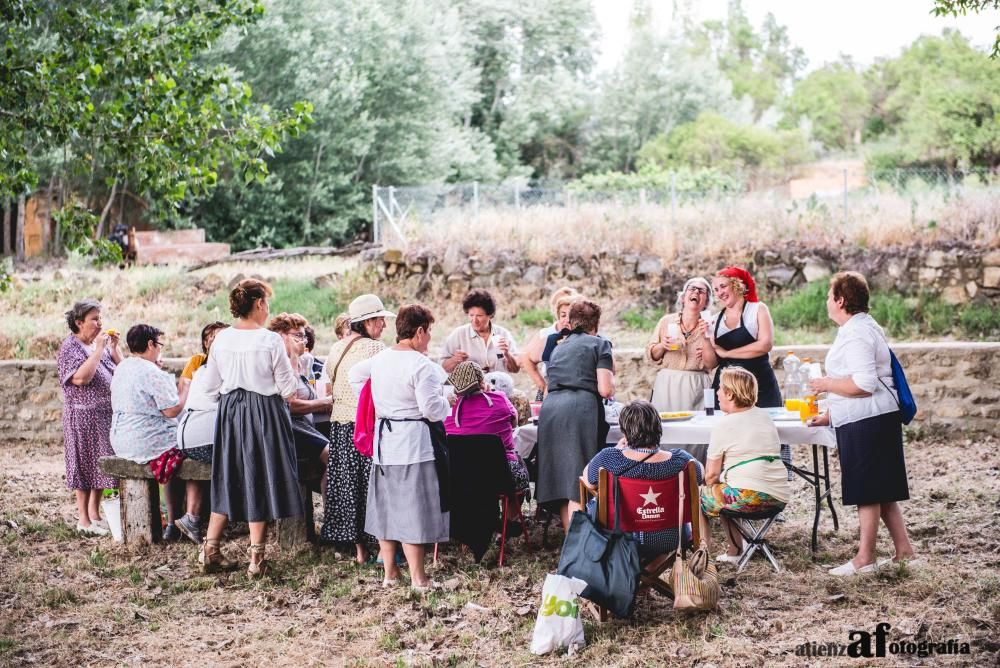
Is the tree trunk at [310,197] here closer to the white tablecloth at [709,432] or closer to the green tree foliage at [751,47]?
the white tablecloth at [709,432]

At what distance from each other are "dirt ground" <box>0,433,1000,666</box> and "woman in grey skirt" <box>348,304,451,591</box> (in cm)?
36

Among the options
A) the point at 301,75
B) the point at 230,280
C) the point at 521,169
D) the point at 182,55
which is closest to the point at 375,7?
the point at 301,75

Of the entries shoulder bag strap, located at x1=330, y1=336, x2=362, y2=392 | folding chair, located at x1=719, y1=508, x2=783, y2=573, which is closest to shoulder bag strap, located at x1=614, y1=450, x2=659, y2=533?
folding chair, located at x1=719, y1=508, x2=783, y2=573

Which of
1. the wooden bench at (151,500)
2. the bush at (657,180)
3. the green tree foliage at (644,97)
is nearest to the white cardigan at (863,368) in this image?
the wooden bench at (151,500)

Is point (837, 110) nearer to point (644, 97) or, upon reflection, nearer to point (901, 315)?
point (644, 97)

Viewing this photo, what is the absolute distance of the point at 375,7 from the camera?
25281mm

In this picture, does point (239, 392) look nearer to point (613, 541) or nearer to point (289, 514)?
point (289, 514)

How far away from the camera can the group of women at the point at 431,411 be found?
5.55 m

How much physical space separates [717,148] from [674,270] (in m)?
20.0

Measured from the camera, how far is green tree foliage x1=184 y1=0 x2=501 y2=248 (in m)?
22.9

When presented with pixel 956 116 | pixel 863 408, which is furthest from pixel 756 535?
pixel 956 116

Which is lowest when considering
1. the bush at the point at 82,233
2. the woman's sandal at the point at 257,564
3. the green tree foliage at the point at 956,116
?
the woman's sandal at the point at 257,564

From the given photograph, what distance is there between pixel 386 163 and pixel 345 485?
20.0 m

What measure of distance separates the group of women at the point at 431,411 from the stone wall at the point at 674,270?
6950mm
